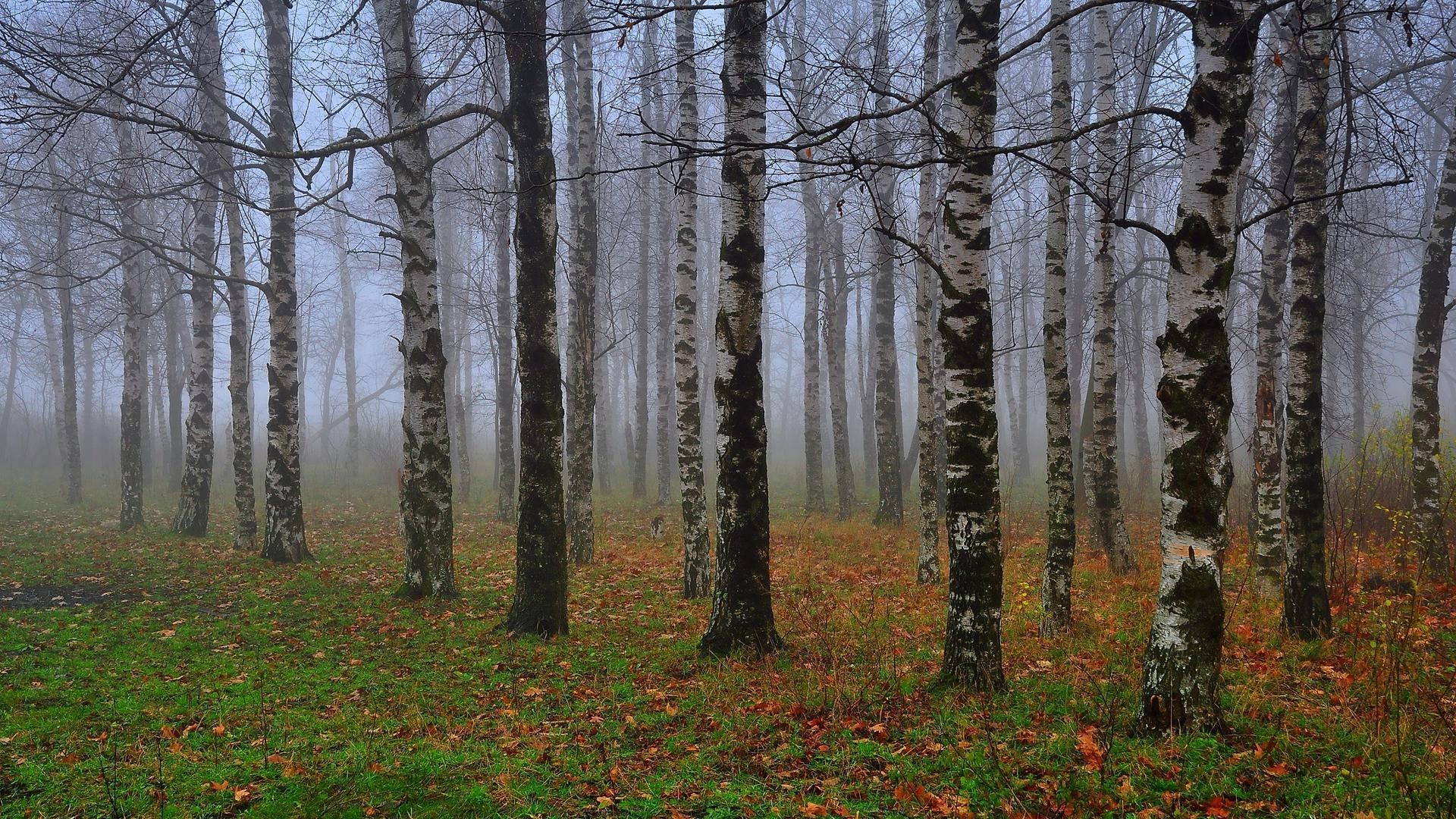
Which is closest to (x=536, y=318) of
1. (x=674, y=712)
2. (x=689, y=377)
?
(x=689, y=377)

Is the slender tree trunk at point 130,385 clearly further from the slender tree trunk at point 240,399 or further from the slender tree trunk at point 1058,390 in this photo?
the slender tree trunk at point 1058,390

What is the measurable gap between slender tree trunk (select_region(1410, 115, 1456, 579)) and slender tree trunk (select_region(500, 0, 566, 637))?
9549mm

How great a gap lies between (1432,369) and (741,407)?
28.0ft

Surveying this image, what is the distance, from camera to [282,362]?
12039 mm

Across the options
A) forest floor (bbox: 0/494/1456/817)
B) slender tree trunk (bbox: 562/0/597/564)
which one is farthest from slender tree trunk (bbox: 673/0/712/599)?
slender tree trunk (bbox: 562/0/597/564)

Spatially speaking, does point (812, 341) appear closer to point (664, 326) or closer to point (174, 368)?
point (664, 326)

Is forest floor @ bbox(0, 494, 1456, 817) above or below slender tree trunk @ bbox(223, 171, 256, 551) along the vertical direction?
below

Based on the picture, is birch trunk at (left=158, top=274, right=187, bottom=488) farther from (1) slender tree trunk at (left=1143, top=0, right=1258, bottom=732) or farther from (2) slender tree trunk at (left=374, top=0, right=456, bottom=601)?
(1) slender tree trunk at (left=1143, top=0, right=1258, bottom=732)

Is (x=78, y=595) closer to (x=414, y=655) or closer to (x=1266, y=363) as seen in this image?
(x=414, y=655)

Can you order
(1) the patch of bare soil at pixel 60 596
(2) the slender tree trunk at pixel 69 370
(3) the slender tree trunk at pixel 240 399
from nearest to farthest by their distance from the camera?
(1) the patch of bare soil at pixel 60 596 → (3) the slender tree trunk at pixel 240 399 → (2) the slender tree trunk at pixel 69 370

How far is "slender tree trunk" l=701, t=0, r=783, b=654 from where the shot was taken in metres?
6.68

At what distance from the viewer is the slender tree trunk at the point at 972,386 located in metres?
5.34

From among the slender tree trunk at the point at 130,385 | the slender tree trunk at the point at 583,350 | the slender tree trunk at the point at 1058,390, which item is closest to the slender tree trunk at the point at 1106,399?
the slender tree trunk at the point at 1058,390

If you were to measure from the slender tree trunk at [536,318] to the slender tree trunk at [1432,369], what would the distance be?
955 cm
